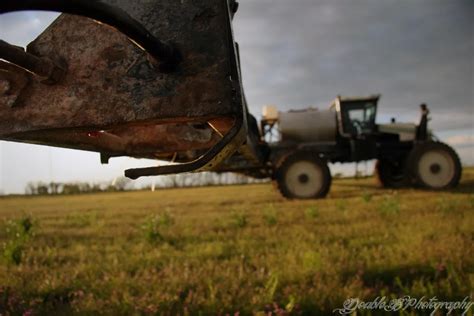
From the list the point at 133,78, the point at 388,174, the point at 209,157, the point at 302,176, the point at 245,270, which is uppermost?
the point at 133,78

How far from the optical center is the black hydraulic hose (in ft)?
2.63

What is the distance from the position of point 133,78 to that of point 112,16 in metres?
0.22

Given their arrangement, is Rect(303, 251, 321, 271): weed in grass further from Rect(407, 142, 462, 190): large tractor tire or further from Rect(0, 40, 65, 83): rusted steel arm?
Rect(407, 142, 462, 190): large tractor tire

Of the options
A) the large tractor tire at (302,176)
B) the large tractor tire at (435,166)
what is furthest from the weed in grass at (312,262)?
the large tractor tire at (435,166)

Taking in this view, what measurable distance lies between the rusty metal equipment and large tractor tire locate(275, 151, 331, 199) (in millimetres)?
9610

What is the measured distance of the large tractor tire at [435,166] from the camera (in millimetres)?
11180

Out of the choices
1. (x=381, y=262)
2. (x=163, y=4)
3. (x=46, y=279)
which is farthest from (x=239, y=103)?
(x=46, y=279)

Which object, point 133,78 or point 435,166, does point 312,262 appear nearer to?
point 133,78

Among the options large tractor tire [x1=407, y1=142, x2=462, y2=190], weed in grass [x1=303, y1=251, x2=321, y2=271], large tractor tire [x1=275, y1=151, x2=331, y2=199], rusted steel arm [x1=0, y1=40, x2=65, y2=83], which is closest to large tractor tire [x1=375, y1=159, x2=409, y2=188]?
large tractor tire [x1=407, y1=142, x2=462, y2=190]

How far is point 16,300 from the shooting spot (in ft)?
8.94

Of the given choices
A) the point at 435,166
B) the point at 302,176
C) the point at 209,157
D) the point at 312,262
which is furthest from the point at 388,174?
the point at 209,157

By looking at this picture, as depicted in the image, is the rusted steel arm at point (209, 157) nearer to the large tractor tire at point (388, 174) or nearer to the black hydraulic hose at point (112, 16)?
the black hydraulic hose at point (112, 16)

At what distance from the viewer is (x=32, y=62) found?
105cm

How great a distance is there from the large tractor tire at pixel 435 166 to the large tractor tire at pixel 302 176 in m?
2.65
